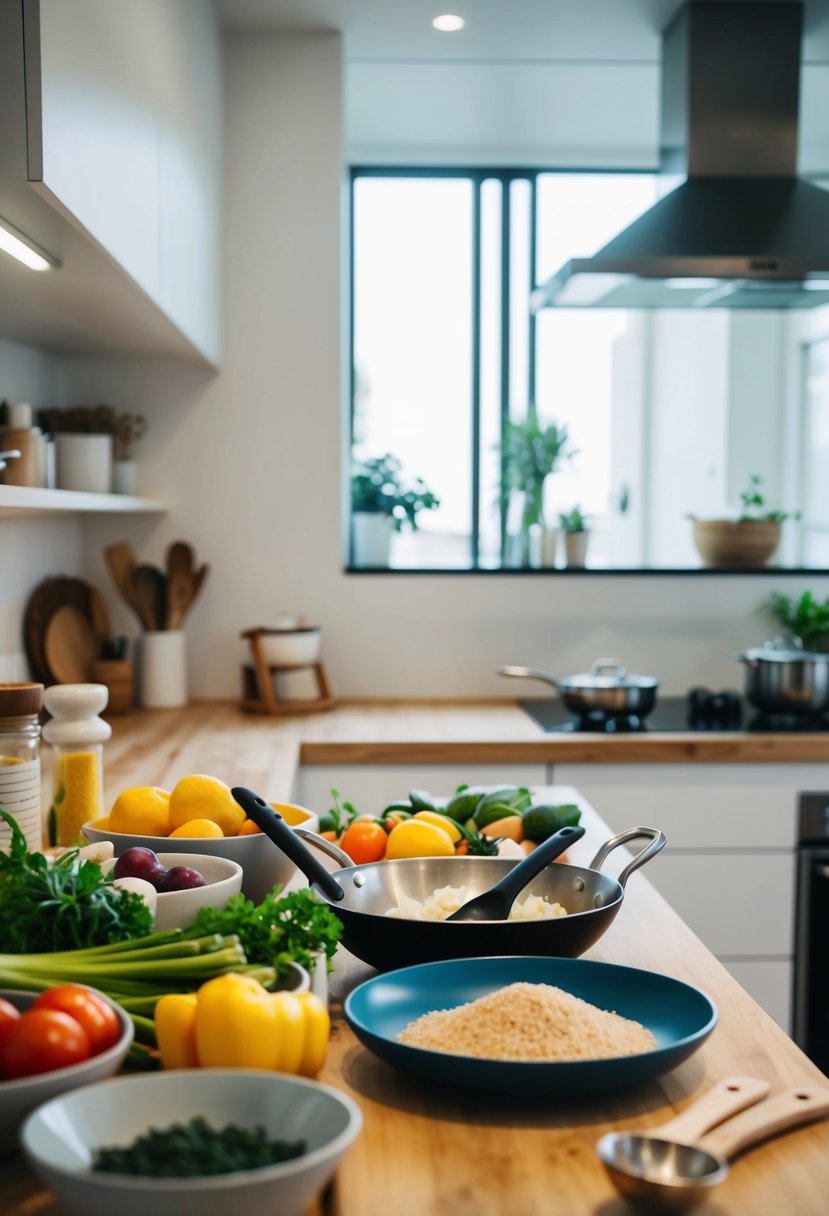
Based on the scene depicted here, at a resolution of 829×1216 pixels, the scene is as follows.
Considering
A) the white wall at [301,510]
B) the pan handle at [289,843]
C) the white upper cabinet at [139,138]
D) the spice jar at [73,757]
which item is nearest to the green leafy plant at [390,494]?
the white wall at [301,510]

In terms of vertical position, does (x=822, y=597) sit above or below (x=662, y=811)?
above

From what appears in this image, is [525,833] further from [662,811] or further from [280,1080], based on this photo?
[662,811]

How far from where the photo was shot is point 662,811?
9.02 ft

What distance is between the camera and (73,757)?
1.60 m

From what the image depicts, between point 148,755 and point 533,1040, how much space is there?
5.38 ft

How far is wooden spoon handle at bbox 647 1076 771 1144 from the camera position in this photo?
0.85m

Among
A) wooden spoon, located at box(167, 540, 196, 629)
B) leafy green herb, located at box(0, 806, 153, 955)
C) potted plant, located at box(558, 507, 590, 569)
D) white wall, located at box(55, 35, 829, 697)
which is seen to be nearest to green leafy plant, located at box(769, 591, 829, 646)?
white wall, located at box(55, 35, 829, 697)

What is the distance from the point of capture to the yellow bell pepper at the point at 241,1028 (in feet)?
2.82

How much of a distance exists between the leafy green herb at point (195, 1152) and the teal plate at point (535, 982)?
21 cm

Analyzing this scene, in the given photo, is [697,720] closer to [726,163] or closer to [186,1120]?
[726,163]

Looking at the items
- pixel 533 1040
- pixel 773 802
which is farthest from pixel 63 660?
pixel 533 1040

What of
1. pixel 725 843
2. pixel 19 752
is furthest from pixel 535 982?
pixel 725 843

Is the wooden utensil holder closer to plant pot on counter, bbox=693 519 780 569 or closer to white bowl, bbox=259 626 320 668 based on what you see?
white bowl, bbox=259 626 320 668

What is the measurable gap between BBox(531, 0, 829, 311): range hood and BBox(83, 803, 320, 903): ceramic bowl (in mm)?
1971
